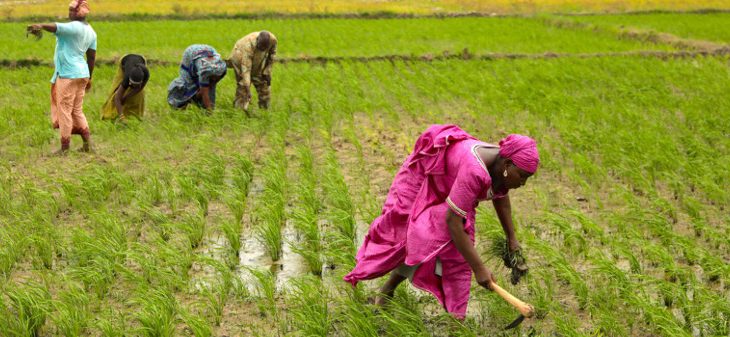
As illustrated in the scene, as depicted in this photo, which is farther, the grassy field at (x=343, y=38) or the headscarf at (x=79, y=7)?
the grassy field at (x=343, y=38)

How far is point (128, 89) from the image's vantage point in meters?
7.22

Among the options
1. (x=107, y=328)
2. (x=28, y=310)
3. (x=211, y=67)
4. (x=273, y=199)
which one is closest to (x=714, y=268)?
(x=273, y=199)

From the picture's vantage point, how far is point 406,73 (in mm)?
10469

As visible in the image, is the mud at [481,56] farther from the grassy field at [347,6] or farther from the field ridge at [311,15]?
the grassy field at [347,6]

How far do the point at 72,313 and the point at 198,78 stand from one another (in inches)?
175

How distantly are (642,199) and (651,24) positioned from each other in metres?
12.9

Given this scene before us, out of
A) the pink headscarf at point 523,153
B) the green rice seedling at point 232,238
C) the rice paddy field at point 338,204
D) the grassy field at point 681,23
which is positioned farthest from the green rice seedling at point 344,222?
the grassy field at point 681,23

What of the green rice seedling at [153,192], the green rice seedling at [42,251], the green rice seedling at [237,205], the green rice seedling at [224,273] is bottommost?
the green rice seedling at [153,192]

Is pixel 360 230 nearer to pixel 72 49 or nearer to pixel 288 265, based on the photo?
pixel 288 265

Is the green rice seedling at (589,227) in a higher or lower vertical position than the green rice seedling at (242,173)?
higher

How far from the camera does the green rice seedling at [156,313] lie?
326 centimetres

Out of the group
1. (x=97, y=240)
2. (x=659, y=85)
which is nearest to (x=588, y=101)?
(x=659, y=85)

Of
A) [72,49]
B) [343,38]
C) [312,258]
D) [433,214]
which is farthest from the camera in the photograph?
[343,38]

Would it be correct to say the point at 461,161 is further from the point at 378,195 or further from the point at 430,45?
the point at 430,45
